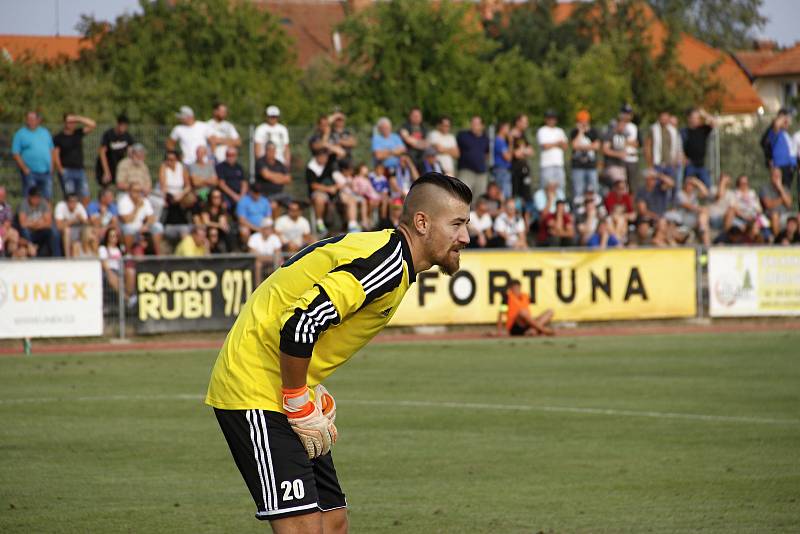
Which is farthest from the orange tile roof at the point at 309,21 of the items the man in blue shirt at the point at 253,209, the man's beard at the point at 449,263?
the man's beard at the point at 449,263

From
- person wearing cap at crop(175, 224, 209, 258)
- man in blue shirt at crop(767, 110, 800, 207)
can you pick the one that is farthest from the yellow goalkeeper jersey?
man in blue shirt at crop(767, 110, 800, 207)

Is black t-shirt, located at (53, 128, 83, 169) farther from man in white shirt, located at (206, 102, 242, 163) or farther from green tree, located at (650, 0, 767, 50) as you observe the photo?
green tree, located at (650, 0, 767, 50)

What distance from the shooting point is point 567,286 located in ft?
79.4

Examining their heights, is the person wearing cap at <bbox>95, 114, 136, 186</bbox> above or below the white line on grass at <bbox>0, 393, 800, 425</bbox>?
above

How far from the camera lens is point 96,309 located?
844 inches

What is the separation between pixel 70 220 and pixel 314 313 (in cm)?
1891

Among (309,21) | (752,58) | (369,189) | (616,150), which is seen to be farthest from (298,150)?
(752,58)

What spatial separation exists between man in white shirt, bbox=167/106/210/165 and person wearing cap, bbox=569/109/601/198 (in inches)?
297

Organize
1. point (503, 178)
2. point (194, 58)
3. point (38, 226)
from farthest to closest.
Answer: point (194, 58) < point (503, 178) < point (38, 226)

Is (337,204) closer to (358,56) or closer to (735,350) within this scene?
(735,350)

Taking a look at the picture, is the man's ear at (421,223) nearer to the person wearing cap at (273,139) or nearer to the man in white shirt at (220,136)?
the man in white shirt at (220,136)

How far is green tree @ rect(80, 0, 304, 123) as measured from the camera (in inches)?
1951

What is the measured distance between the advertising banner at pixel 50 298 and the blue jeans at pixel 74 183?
3297 mm

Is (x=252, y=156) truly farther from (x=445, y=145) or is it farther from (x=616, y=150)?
(x=616, y=150)
